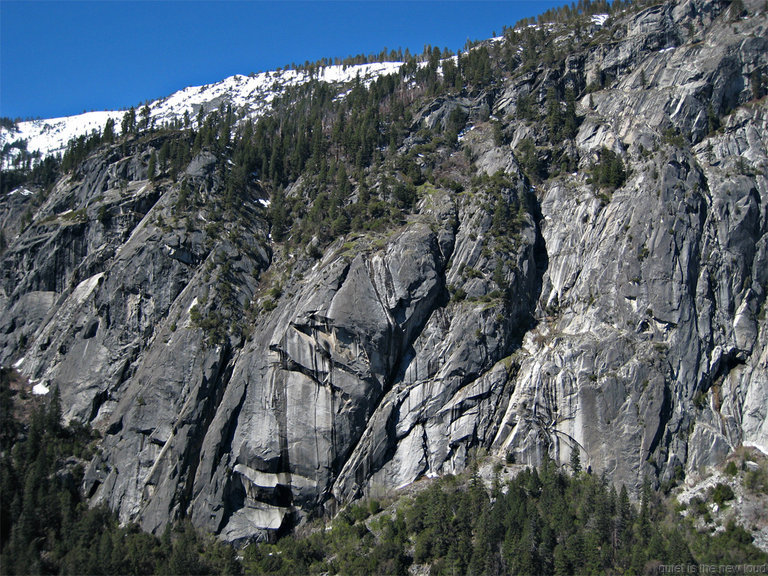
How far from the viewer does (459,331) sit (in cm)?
7044

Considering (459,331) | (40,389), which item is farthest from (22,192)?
(459,331)

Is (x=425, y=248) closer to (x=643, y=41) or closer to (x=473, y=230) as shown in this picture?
(x=473, y=230)

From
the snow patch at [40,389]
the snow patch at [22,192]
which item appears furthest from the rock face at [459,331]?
the snow patch at [22,192]

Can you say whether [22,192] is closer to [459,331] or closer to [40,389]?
[40,389]

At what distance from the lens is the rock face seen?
2542 inches

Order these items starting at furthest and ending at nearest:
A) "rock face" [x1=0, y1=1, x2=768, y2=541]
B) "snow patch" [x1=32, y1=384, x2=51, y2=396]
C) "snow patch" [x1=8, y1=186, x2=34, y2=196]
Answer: "snow patch" [x1=8, y1=186, x2=34, y2=196], "snow patch" [x1=32, y1=384, x2=51, y2=396], "rock face" [x1=0, y1=1, x2=768, y2=541]

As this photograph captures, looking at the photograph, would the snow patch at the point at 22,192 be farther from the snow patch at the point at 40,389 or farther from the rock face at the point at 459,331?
the snow patch at the point at 40,389

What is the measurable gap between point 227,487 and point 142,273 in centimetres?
3522

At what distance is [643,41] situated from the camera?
96688mm

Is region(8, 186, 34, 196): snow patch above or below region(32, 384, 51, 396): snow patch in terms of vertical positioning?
above

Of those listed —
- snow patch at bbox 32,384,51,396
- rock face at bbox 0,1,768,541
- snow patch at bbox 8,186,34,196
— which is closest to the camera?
rock face at bbox 0,1,768,541

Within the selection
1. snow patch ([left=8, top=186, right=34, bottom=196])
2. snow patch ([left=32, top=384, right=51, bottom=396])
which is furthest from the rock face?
snow patch ([left=8, top=186, right=34, bottom=196])

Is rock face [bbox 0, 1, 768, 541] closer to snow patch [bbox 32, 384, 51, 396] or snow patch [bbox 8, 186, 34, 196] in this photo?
snow patch [bbox 32, 384, 51, 396]

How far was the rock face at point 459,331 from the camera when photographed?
64.6 meters
